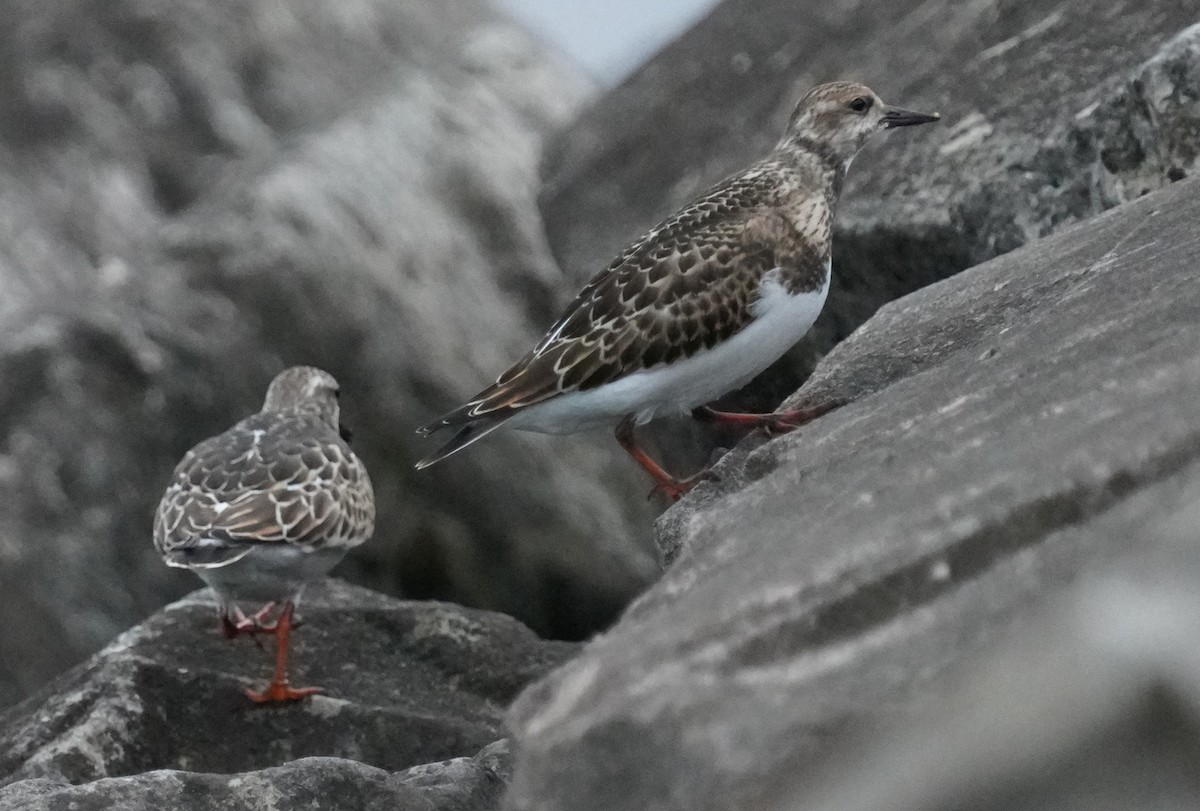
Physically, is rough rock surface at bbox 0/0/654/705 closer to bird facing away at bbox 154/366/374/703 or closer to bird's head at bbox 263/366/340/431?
bird's head at bbox 263/366/340/431

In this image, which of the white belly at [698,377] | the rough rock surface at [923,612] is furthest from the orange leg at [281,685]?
the rough rock surface at [923,612]

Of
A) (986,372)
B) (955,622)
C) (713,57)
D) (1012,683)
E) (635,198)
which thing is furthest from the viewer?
(713,57)

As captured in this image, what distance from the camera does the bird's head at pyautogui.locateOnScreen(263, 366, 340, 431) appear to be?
7621 mm

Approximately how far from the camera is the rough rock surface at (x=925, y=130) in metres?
5.77

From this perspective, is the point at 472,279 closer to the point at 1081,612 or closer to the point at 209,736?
the point at 209,736

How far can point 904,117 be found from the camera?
6430 mm

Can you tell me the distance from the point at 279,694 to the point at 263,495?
40.1 inches

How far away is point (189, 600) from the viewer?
21.6ft

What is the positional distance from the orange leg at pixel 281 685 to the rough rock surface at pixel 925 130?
238 cm

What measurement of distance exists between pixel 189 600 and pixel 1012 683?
16.3 ft

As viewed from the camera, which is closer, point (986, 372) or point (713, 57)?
point (986, 372)

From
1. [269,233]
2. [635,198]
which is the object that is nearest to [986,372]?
[635,198]

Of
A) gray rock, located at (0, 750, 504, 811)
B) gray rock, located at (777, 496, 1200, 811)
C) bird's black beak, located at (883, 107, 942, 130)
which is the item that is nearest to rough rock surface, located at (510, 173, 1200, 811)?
gray rock, located at (777, 496, 1200, 811)

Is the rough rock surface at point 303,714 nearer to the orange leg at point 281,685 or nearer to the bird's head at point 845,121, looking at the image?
the orange leg at point 281,685
